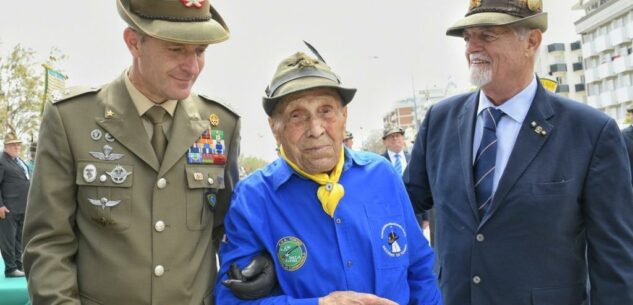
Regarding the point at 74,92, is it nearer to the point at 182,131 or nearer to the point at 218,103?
the point at 182,131

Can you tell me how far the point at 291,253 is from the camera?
7.82 ft

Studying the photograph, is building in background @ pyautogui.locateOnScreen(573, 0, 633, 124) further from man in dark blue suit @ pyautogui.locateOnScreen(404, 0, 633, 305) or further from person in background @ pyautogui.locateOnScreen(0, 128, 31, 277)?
man in dark blue suit @ pyautogui.locateOnScreen(404, 0, 633, 305)

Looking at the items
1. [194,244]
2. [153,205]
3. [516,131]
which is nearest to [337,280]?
[194,244]

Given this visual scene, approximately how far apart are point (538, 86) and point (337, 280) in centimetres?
145

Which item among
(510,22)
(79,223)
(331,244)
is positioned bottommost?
(331,244)

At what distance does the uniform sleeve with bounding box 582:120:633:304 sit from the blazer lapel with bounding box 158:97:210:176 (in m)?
1.78

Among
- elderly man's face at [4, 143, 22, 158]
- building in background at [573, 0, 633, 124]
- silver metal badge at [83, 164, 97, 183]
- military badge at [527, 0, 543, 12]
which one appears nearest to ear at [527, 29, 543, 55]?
military badge at [527, 0, 543, 12]

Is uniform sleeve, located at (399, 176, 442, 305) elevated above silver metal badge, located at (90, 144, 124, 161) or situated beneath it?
situated beneath

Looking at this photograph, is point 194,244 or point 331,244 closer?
point 331,244

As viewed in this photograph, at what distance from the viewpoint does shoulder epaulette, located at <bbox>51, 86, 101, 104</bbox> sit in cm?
253

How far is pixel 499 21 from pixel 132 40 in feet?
5.62

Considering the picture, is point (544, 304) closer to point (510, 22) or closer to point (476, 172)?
point (476, 172)

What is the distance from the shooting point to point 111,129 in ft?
8.30

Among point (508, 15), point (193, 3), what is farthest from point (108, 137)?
point (508, 15)
